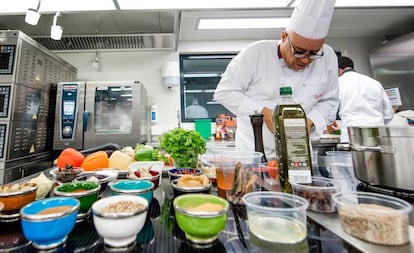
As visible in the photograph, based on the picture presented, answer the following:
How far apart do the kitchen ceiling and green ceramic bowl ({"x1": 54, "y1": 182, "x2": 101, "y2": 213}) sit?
79.4 inches

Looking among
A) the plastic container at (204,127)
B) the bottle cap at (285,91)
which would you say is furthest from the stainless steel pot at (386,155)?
the plastic container at (204,127)

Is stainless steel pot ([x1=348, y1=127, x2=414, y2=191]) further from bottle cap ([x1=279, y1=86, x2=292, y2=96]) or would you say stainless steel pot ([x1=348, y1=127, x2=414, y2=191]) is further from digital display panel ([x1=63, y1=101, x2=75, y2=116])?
digital display panel ([x1=63, y1=101, x2=75, y2=116])

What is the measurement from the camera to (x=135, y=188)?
0.55m

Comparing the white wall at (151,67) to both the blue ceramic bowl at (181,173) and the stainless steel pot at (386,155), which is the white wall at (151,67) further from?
the stainless steel pot at (386,155)

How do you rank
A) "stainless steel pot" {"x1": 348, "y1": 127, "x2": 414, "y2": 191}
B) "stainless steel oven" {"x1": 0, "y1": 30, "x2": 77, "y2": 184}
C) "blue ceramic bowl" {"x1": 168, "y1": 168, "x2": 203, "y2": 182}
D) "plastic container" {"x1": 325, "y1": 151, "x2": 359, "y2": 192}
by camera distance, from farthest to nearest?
"stainless steel oven" {"x1": 0, "y1": 30, "x2": 77, "y2": 184} < "plastic container" {"x1": 325, "y1": 151, "x2": 359, "y2": 192} < "blue ceramic bowl" {"x1": 168, "y1": 168, "x2": 203, "y2": 182} < "stainless steel pot" {"x1": 348, "y1": 127, "x2": 414, "y2": 191}

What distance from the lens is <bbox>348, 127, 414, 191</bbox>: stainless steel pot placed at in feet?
1.94

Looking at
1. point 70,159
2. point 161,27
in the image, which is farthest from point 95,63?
point 70,159

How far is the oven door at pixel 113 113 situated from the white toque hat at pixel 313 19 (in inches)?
75.3

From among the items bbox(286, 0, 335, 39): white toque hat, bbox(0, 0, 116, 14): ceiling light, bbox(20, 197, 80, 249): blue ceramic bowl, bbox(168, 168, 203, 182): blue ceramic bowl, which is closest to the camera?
bbox(20, 197, 80, 249): blue ceramic bowl

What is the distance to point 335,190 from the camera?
532 millimetres

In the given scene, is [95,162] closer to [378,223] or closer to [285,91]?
[285,91]

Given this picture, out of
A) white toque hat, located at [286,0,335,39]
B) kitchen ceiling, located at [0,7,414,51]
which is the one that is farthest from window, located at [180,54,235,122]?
white toque hat, located at [286,0,335,39]

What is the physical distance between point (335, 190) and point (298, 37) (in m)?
0.84

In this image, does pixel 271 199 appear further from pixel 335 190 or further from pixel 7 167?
pixel 7 167
